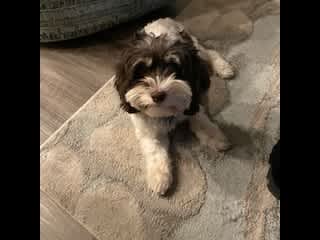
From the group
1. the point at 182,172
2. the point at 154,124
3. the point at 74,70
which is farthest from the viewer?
the point at 74,70

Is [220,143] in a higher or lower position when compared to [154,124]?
lower

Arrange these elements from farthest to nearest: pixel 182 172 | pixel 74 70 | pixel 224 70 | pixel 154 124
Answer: pixel 74 70 < pixel 224 70 < pixel 182 172 < pixel 154 124

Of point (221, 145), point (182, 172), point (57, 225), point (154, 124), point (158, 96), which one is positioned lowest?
point (57, 225)

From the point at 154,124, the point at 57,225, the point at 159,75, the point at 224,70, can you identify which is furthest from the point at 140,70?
the point at 57,225

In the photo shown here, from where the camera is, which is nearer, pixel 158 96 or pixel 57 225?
pixel 158 96

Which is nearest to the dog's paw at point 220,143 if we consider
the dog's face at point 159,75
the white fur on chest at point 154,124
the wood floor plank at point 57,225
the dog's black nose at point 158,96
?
the white fur on chest at point 154,124

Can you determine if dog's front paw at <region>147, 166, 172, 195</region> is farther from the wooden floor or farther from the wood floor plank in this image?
the wooden floor

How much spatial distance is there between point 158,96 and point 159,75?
0.33 feet

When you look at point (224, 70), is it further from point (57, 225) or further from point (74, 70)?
point (57, 225)

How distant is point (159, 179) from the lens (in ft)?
6.07

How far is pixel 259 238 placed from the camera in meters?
1.73

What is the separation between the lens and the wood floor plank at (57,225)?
5.98 feet

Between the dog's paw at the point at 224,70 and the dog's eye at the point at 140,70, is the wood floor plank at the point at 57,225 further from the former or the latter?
the dog's paw at the point at 224,70
